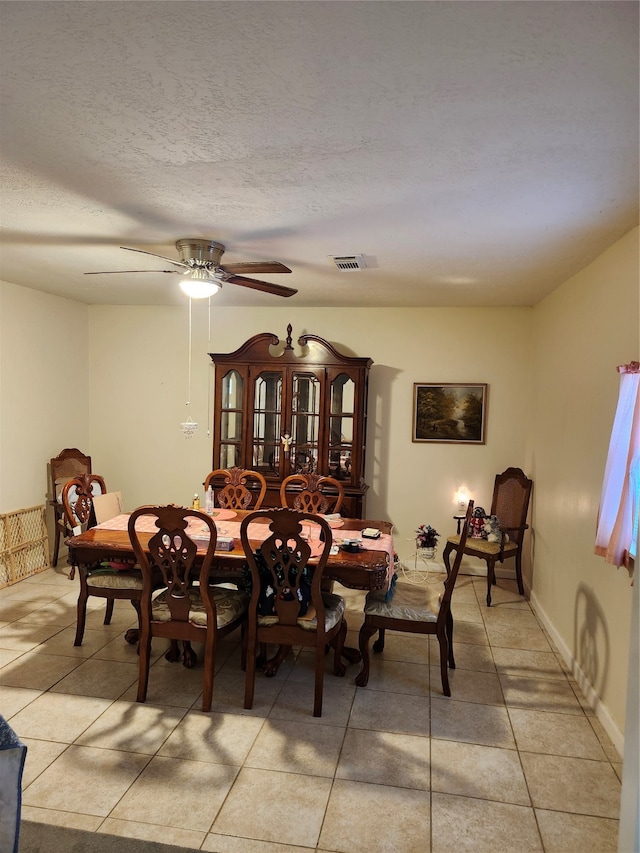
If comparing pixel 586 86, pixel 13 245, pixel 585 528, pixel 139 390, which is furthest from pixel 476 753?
pixel 139 390

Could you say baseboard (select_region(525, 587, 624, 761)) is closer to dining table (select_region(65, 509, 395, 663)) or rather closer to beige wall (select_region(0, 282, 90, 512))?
dining table (select_region(65, 509, 395, 663))

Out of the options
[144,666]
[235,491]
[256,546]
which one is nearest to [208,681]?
[144,666]

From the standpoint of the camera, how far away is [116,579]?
11.0ft

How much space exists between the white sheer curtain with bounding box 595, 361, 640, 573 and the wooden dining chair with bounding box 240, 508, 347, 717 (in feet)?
4.42

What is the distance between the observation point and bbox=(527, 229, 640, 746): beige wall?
9.03 ft

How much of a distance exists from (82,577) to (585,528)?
3049 millimetres

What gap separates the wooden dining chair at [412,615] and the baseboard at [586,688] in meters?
0.75

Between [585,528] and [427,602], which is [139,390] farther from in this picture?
[585,528]

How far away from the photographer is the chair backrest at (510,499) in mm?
4898

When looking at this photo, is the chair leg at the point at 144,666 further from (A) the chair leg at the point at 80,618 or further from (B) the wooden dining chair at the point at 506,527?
(B) the wooden dining chair at the point at 506,527

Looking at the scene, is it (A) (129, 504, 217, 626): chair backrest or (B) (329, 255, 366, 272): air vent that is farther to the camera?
(B) (329, 255, 366, 272): air vent

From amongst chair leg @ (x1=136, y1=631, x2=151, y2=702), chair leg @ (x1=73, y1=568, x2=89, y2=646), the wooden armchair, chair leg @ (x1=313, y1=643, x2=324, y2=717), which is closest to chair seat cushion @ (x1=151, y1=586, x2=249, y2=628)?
chair leg @ (x1=136, y1=631, x2=151, y2=702)

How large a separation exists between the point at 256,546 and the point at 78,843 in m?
1.59

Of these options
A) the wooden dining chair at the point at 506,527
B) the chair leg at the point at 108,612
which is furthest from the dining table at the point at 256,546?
the wooden dining chair at the point at 506,527
